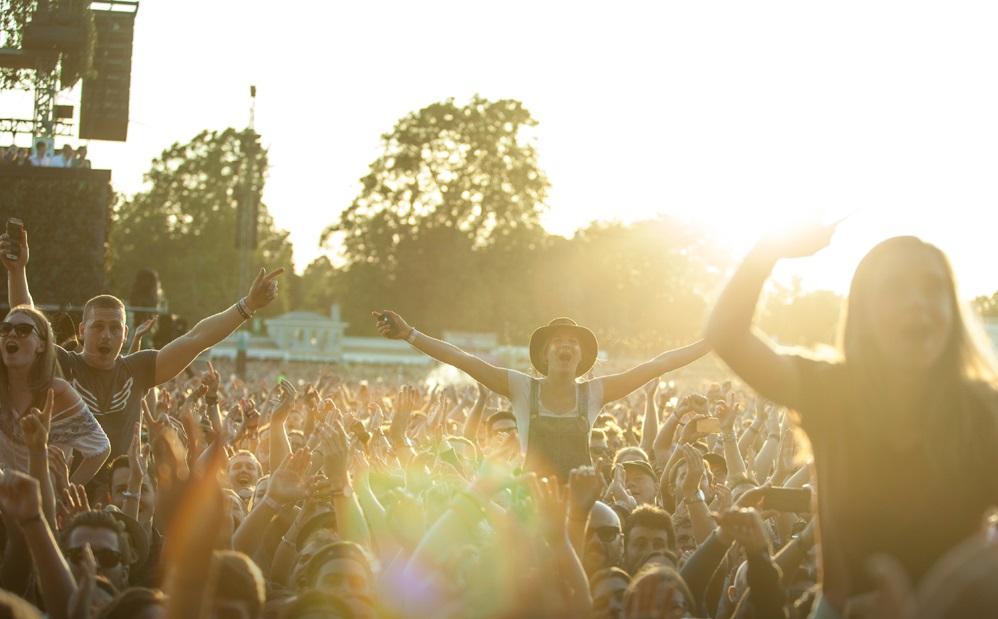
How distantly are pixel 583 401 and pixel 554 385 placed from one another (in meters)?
0.15

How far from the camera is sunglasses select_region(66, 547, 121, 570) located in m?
4.50

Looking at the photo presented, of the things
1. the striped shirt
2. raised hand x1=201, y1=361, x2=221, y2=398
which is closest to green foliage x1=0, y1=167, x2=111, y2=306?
raised hand x1=201, y1=361, x2=221, y2=398

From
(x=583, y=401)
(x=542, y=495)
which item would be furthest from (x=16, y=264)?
(x=542, y=495)

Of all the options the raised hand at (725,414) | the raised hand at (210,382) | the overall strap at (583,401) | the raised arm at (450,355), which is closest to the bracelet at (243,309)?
the raised arm at (450,355)

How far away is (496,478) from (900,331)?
6.35 feet

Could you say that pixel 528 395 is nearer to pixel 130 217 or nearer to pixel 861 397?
pixel 861 397

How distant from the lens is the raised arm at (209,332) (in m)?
5.85

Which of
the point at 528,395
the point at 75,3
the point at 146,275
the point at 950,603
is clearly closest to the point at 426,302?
the point at 146,275

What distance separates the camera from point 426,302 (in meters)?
62.8

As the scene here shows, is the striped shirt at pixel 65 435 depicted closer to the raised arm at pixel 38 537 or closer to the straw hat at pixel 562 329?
the raised arm at pixel 38 537

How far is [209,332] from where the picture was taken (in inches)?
232

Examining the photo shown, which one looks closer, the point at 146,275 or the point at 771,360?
the point at 771,360

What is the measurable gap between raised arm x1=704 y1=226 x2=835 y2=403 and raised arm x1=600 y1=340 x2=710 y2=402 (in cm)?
287

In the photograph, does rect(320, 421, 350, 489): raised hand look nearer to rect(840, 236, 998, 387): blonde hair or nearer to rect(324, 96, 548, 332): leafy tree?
rect(840, 236, 998, 387): blonde hair
